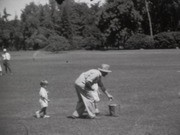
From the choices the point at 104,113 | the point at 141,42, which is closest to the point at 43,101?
the point at 104,113

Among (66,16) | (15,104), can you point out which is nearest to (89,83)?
(15,104)

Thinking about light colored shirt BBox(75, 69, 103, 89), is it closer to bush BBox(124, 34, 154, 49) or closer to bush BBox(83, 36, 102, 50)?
bush BBox(124, 34, 154, 49)

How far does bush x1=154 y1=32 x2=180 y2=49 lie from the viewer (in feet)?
220

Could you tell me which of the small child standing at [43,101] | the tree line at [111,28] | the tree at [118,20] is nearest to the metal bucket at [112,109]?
the small child standing at [43,101]

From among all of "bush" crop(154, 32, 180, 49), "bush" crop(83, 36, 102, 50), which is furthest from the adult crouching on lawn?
"bush" crop(83, 36, 102, 50)

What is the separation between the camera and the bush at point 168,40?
220ft

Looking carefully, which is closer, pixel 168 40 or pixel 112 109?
pixel 112 109

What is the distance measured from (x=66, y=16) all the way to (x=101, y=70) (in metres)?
89.1

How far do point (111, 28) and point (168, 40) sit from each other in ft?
53.5

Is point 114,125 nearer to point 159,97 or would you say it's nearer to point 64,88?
point 159,97

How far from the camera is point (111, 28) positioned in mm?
81125

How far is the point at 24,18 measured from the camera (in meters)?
107

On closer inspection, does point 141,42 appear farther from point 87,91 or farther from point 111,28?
point 87,91

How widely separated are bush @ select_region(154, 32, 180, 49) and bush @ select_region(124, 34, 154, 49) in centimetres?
138
